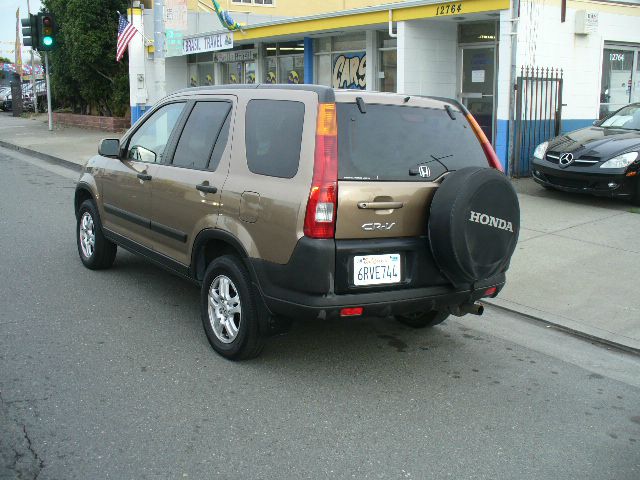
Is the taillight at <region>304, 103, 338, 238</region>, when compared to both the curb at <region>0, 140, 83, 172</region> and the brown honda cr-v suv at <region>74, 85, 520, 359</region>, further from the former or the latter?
the curb at <region>0, 140, 83, 172</region>

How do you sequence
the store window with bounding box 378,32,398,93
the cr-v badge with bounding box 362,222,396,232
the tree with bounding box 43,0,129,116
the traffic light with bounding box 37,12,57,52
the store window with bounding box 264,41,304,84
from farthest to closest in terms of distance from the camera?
the tree with bounding box 43,0,129,116, the traffic light with bounding box 37,12,57,52, the store window with bounding box 264,41,304,84, the store window with bounding box 378,32,398,93, the cr-v badge with bounding box 362,222,396,232

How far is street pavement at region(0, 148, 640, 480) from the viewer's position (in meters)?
3.54

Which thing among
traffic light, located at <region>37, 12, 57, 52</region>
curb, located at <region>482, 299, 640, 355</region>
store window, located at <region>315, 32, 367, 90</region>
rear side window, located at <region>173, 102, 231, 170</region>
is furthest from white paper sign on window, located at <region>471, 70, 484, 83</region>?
traffic light, located at <region>37, 12, 57, 52</region>

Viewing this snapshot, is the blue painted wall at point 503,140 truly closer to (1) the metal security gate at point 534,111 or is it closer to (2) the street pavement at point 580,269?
(1) the metal security gate at point 534,111

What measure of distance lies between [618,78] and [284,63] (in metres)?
8.72

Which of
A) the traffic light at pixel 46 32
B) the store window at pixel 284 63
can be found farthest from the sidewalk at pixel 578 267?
the traffic light at pixel 46 32

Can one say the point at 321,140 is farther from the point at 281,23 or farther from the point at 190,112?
the point at 281,23

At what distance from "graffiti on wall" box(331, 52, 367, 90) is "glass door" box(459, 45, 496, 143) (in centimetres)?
294

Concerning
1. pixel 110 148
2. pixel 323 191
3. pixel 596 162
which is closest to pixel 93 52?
pixel 596 162

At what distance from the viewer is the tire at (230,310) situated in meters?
4.54

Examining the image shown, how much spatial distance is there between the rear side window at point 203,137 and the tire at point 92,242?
1.77 metres

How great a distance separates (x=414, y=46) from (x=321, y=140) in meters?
10.4

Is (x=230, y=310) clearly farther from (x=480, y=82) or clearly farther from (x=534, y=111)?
(x=480, y=82)

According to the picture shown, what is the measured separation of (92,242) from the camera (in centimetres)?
700
